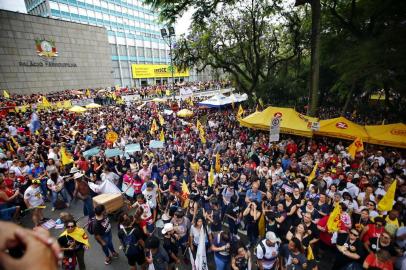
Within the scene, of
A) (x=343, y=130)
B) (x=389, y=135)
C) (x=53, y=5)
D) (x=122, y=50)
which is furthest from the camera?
(x=122, y=50)

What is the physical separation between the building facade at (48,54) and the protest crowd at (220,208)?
95.1 ft

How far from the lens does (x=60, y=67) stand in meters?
40.7

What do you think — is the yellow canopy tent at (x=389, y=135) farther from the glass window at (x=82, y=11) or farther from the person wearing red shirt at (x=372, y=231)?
the glass window at (x=82, y=11)

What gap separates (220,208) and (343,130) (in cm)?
853

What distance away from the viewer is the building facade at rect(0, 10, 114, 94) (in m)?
34.7

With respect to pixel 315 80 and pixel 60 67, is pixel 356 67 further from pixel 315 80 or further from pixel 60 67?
pixel 60 67

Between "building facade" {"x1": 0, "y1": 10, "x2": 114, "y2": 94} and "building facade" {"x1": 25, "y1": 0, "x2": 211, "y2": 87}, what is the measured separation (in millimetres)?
8713

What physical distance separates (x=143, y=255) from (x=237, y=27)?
21395 millimetres

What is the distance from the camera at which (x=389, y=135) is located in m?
10.9

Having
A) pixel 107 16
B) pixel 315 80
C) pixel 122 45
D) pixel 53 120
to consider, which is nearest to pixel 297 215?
pixel 315 80

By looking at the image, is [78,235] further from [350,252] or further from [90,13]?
[90,13]

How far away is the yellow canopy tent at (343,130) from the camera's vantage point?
11633 mm

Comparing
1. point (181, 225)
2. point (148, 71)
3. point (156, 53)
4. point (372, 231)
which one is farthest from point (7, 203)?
point (156, 53)

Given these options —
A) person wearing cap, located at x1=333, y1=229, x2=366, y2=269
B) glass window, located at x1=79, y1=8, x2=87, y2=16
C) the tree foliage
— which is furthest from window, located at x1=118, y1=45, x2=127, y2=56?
person wearing cap, located at x1=333, y1=229, x2=366, y2=269
